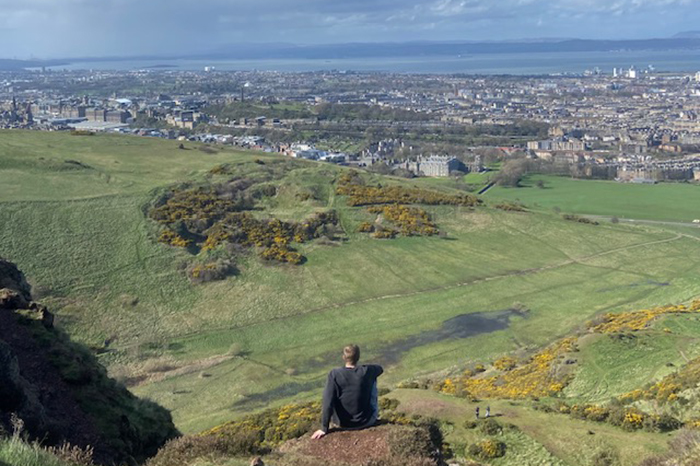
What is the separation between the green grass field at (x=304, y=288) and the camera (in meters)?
24.1

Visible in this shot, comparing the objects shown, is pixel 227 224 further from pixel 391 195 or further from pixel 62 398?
pixel 62 398

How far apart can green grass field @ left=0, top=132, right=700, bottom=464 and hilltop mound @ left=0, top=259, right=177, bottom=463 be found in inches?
278

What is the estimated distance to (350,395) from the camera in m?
8.66

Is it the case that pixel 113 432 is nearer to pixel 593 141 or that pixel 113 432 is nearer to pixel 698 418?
pixel 698 418

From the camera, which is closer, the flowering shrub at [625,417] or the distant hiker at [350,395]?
the distant hiker at [350,395]

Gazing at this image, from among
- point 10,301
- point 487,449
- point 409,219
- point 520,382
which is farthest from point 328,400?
point 409,219

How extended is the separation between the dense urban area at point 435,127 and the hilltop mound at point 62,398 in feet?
203

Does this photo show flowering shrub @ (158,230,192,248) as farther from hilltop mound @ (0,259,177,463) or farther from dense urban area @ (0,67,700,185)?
dense urban area @ (0,67,700,185)

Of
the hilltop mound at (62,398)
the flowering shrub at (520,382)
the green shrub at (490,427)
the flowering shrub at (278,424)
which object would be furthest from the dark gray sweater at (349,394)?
the flowering shrub at (520,382)

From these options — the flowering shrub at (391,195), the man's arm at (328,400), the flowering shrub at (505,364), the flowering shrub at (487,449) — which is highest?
the man's arm at (328,400)

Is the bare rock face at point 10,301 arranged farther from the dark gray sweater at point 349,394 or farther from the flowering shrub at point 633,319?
the flowering shrub at point 633,319

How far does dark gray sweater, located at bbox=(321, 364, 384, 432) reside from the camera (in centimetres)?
853

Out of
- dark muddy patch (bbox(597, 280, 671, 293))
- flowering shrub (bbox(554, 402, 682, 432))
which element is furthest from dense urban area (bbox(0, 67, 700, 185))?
flowering shrub (bbox(554, 402, 682, 432))

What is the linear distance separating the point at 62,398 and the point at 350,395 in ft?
21.6
